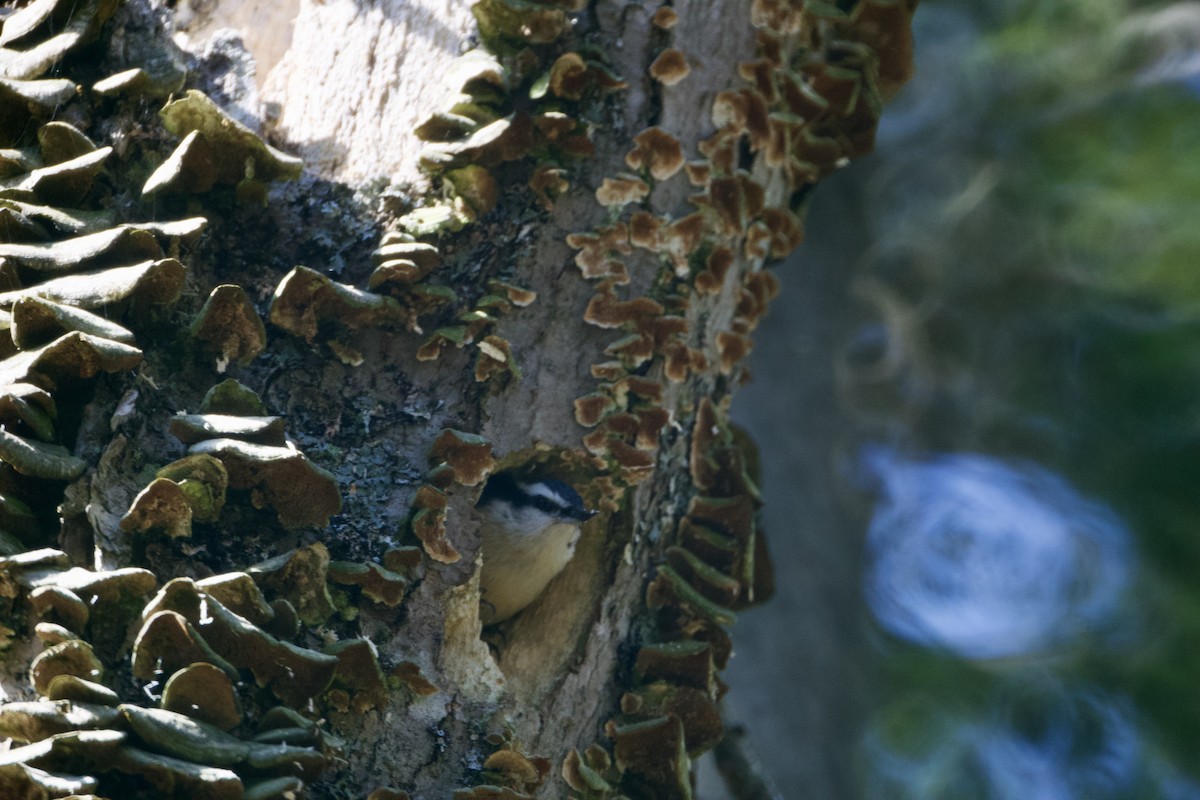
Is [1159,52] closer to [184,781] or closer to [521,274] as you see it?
[521,274]

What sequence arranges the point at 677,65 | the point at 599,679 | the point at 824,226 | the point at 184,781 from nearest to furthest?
1. the point at 184,781
2. the point at 599,679
3. the point at 677,65
4. the point at 824,226

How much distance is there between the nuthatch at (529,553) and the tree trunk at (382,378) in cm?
8

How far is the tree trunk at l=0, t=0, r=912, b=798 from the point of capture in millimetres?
1327

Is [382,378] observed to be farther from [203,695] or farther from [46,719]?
[46,719]

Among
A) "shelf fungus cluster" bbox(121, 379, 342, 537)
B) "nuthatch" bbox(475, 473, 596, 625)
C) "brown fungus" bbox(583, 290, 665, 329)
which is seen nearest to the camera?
"shelf fungus cluster" bbox(121, 379, 342, 537)

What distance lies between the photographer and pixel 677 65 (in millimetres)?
1918

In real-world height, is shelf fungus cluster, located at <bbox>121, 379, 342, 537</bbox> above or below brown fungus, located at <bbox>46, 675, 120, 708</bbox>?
above

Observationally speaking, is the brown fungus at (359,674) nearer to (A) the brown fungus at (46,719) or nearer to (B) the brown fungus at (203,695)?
(B) the brown fungus at (203,695)

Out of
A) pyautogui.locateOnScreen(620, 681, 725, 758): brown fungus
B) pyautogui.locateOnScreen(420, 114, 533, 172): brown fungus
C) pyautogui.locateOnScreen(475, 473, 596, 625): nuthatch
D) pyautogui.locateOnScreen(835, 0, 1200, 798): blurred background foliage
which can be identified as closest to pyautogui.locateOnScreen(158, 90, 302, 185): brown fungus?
pyautogui.locateOnScreen(420, 114, 533, 172): brown fungus

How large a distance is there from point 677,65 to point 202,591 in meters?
1.20

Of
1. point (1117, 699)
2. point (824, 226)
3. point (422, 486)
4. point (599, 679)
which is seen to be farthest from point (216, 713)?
point (1117, 699)

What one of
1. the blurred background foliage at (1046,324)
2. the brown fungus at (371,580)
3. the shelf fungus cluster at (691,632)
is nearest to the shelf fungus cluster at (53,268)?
the brown fungus at (371,580)

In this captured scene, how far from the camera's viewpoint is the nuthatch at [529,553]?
2188mm

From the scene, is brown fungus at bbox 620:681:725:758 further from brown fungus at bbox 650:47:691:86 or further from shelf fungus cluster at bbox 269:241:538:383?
brown fungus at bbox 650:47:691:86
